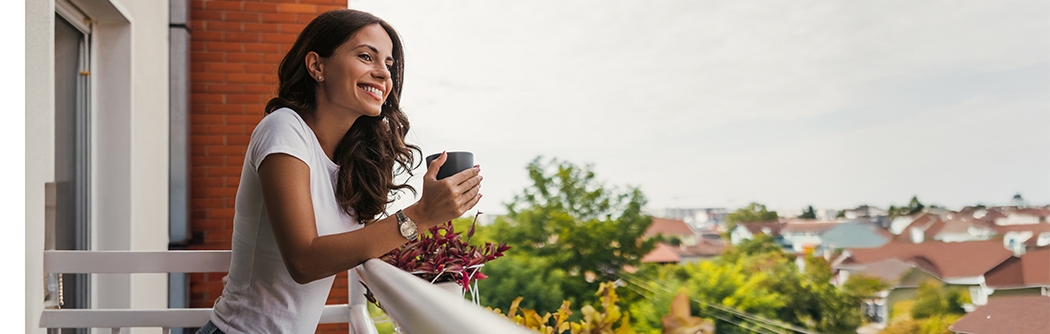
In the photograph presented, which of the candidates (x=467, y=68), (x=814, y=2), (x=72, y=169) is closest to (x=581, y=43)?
(x=467, y=68)

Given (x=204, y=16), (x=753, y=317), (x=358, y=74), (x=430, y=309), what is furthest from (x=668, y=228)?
(x=430, y=309)

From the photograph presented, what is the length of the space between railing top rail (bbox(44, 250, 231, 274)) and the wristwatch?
0.75 metres

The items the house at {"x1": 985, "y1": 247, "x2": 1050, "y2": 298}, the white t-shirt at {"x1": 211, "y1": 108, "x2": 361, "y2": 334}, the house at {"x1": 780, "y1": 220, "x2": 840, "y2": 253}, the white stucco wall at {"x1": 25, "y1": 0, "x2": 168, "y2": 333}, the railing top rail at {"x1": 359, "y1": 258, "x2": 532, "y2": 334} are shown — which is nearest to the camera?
the railing top rail at {"x1": 359, "y1": 258, "x2": 532, "y2": 334}

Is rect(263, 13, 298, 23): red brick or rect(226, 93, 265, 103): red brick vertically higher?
rect(263, 13, 298, 23): red brick

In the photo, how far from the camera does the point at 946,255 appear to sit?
34.3 ft

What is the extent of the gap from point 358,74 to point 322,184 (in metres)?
0.16

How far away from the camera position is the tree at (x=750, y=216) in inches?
502

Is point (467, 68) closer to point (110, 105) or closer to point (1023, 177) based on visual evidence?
point (1023, 177)

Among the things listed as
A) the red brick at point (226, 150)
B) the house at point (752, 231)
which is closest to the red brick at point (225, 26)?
the red brick at point (226, 150)

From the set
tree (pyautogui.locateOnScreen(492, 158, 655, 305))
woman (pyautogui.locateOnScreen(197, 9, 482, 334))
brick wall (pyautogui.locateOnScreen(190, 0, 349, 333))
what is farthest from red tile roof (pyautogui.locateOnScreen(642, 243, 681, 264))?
woman (pyautogui.locateOnScreen(197, 9, 482, 334))

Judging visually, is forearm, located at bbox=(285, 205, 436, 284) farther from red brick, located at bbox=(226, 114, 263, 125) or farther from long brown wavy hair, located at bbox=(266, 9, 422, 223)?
red brick, located at bbox=(226, 114, 263, 125)

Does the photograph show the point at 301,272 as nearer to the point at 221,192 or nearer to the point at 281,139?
the point at 281,139

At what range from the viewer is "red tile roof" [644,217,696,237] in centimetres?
1254

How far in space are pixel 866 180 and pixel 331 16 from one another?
44.0 ft
